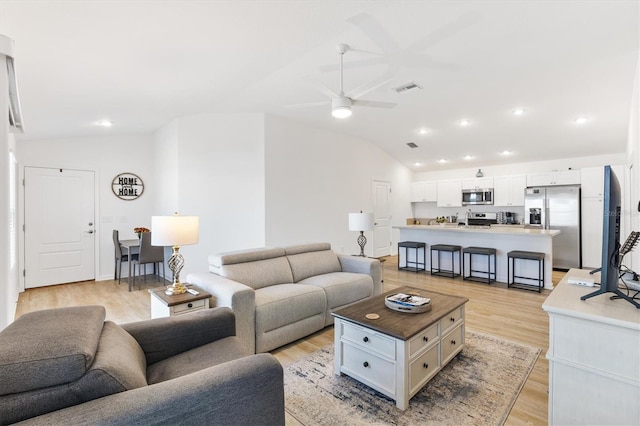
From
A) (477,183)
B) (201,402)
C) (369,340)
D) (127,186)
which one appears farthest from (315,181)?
(201,402)

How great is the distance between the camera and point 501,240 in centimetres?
530

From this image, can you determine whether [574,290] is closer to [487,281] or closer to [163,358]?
[163,358]

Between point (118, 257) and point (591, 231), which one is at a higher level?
point (591, 231)

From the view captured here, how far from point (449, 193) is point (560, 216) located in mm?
2500

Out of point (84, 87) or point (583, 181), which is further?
point (583, 181)

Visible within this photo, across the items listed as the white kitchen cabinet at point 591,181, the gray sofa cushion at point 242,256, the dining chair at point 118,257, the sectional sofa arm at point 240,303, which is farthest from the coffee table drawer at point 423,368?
the white kitchen cabinet at point 591,181

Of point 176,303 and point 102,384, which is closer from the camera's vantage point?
point 102,384

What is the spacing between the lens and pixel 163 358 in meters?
1.82

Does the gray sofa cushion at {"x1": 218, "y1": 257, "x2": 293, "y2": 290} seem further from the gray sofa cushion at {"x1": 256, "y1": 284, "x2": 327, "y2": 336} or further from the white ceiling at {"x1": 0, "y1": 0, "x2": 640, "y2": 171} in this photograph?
the white ceiling at {"x1": 0, "y1": 0, "x2": 640, "y2": 171}

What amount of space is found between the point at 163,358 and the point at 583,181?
755 cm

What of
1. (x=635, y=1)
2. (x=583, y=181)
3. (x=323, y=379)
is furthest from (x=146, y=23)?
(x=583, y=181)

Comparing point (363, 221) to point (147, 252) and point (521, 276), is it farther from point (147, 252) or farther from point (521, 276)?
point (147, 252)

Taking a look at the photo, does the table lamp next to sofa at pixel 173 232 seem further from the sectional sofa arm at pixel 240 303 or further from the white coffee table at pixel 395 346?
the white coffee table at pixel 395 346

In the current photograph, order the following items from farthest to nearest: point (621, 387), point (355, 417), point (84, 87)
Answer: point (84, 87), point (355, 417), point (621, 387)
